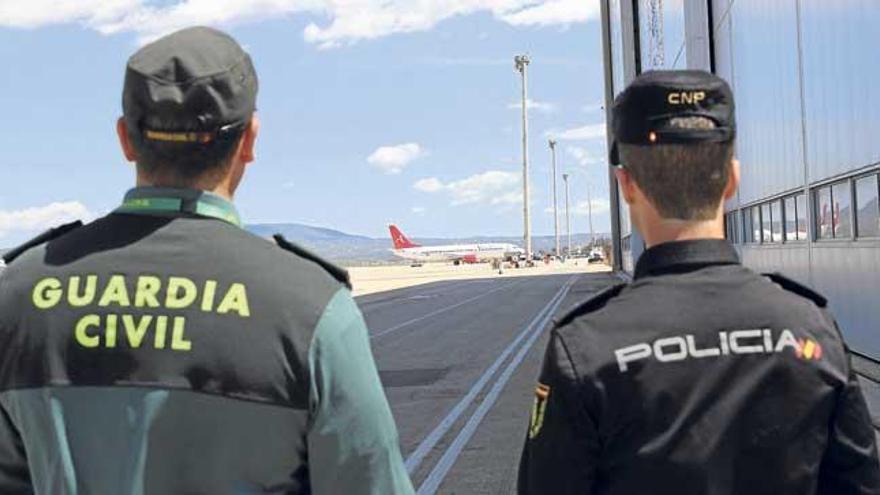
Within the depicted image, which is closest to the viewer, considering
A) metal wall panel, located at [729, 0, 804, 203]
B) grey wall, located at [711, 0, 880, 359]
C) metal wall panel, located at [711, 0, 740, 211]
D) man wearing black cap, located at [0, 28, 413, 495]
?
man wearing black cap, located at [0, 28, 413, 495]

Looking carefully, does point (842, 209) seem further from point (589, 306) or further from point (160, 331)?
point (160, 331)

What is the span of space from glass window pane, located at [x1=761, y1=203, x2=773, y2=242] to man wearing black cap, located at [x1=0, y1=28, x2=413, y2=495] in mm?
17332

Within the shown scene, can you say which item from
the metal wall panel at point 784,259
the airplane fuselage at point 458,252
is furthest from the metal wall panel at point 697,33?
the airplane fuselage at point 458,252

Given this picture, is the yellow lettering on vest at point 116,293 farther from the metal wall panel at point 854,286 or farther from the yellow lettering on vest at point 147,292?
the metal wall panel at point 854,286

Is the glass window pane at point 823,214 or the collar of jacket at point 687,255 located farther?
the glass window pane at point 823,214

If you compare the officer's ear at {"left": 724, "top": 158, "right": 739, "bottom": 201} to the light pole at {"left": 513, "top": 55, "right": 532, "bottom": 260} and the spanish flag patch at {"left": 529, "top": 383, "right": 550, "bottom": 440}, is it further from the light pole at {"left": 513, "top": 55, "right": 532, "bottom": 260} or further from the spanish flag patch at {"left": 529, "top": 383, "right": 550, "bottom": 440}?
the light pole at {"left": 513, "top": 55, "right": 532, "bottom": 260}

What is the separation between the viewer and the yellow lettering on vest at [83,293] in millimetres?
1922

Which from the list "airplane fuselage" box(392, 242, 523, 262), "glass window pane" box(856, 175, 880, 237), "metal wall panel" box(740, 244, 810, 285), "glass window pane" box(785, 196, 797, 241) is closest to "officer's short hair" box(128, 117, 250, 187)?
"glass window pane" box(856, 175, 880, 237)

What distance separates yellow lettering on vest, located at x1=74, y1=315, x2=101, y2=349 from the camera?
6.23ft

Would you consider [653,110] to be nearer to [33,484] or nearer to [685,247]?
[685,247]

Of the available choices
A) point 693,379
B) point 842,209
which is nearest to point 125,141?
point 693,379

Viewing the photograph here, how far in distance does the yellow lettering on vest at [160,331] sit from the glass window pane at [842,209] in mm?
12337

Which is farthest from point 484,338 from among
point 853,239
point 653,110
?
point 653,110

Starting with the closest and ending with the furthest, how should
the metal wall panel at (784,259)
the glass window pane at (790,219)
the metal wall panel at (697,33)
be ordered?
the metal wall panel at (784,259) < the glass window pane at (790,219) < the metal wall panel at (697,33)
